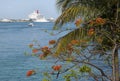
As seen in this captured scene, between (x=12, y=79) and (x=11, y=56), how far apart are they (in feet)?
33.9

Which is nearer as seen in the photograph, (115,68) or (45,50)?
(45,50)

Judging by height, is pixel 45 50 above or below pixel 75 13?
below

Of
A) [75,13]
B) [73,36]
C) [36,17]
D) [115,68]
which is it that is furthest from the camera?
[36,17]

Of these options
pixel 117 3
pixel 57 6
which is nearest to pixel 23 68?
pixel 57 6

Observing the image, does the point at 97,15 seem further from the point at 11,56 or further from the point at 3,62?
the point at 11,56

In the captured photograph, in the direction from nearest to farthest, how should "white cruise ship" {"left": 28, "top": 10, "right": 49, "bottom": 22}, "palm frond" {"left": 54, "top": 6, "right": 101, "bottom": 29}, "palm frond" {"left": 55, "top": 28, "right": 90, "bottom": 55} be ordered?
1. "palm frond" {"left": 55, "top": 28, "right": 90, "bottom": 55}
2. "palm frond" {"left": 54, "top": 6, "right": 101, "bottom": 29}
3. "white cruise ship" {"left": 28, "top": 10, "right": 49, "bottom": 22}

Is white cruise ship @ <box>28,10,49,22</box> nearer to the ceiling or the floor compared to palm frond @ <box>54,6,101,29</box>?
nearer to the floor

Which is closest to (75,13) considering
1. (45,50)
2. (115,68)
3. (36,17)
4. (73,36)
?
(73,36)

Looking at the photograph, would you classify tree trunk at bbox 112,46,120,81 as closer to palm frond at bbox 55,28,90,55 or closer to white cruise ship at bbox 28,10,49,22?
→ palm frond at bbox 55,28,90,55

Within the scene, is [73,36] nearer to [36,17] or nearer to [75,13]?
[75,13]

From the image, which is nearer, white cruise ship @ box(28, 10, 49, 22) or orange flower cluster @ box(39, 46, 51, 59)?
orange flower cluster @ box(39, 46, 51, 59)

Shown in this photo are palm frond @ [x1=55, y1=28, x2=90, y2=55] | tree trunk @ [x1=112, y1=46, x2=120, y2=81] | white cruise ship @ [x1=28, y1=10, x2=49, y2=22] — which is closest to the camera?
tree trunk @ [x1=112, y1=46, x2=120, y2=81]

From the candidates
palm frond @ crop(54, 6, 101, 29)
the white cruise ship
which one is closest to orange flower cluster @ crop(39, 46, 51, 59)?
palm frond @ crop(54, 6, 101, 29)

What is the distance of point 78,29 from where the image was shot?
438 inches
